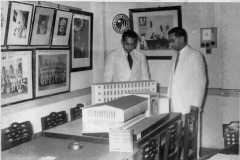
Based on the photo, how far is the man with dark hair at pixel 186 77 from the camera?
148 inches

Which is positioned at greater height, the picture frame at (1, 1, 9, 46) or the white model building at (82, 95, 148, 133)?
the picture frame at (1, 1, 9, 46)

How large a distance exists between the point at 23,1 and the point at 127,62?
1629mm

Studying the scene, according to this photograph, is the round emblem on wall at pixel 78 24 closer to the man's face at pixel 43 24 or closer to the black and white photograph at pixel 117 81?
the black and white photograph at pixel 117 81

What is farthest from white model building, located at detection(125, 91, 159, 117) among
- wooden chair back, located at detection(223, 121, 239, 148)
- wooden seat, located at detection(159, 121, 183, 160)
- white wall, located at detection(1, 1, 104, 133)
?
white wall, located at detection(1, 1, 104, 133)

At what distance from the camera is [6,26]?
294cm

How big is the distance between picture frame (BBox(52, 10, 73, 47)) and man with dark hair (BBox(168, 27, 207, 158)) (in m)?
1.31

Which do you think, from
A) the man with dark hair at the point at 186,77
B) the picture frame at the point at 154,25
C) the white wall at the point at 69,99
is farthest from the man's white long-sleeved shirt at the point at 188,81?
the white wall at the point at 69,99

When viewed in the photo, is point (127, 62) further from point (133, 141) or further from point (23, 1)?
point (133, 141)

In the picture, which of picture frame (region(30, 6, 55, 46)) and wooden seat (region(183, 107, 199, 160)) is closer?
wooden seat (region(183, 107, 199, 160))

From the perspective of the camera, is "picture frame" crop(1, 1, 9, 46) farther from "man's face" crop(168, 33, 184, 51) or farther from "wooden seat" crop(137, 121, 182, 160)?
"man's face" crop(168, 33, 184, 51)

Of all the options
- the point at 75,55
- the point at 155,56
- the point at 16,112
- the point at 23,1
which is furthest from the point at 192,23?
the point at 16,112

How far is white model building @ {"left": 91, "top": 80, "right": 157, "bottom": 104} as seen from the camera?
8.42 ft

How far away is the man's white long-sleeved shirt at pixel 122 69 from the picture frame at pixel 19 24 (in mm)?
1318

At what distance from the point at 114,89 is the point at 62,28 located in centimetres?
151
